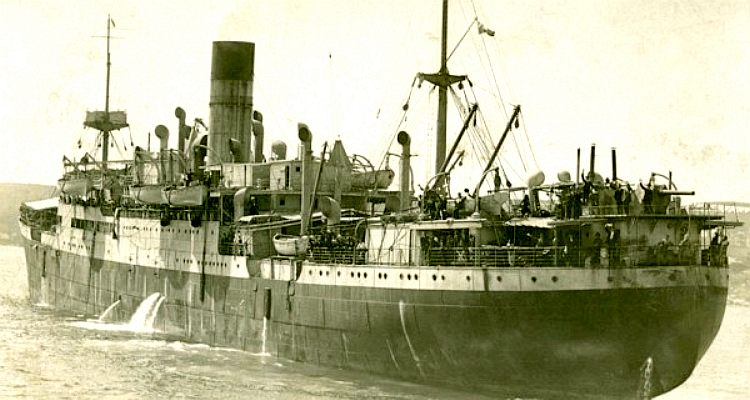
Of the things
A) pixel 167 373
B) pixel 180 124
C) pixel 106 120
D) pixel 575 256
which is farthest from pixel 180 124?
pixel 575 256

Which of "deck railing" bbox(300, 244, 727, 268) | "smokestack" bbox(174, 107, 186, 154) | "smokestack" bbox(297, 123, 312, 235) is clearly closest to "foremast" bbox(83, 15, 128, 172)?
"smokestack" bbox(174, 107, 186, 154)

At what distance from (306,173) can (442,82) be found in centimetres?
540

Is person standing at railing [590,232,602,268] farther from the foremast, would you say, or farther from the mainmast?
the foremast

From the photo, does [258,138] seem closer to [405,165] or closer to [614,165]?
[405,165]

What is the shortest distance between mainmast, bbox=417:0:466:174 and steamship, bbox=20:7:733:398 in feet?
0.17

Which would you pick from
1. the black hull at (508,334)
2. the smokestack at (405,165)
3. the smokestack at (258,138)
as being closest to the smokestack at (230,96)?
the smokestack at (258,138)

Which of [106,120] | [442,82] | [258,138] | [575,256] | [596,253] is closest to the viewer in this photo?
[596,253]

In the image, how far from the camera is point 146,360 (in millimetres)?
35125

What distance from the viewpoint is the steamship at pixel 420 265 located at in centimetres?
2703

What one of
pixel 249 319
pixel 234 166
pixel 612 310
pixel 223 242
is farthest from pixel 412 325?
pixel 234 166

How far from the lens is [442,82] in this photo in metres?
37.1

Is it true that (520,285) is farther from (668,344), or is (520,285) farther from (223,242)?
(223,242)

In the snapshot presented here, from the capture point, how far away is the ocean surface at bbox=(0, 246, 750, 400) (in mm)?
29391

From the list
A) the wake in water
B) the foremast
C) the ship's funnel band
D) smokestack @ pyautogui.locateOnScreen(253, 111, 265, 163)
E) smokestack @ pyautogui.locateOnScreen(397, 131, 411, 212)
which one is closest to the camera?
smokestack @ pyautogui.locateOnScreen(397, 131, 411, 212)
